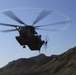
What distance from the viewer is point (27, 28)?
4812 centimetres

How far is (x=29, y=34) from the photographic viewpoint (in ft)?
156

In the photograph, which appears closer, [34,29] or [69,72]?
[34,29]

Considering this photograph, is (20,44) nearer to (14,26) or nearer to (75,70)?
(14,26)

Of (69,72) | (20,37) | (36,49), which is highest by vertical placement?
(20,37)

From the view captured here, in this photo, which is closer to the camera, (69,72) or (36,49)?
(36,49)

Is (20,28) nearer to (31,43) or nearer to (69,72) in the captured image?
(31,43)

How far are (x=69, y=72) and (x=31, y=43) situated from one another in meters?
155

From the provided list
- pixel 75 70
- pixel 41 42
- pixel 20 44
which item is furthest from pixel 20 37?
pixel 75 70

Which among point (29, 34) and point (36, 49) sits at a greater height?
point (29, 34)

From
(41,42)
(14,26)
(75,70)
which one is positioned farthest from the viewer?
(75,70)

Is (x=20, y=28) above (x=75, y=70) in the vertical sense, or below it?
above

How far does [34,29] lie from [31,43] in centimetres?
275

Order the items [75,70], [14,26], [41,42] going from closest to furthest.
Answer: [14,26] → [41,42] → [75,70]

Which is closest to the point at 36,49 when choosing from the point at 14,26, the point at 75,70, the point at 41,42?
the point at 41,42
